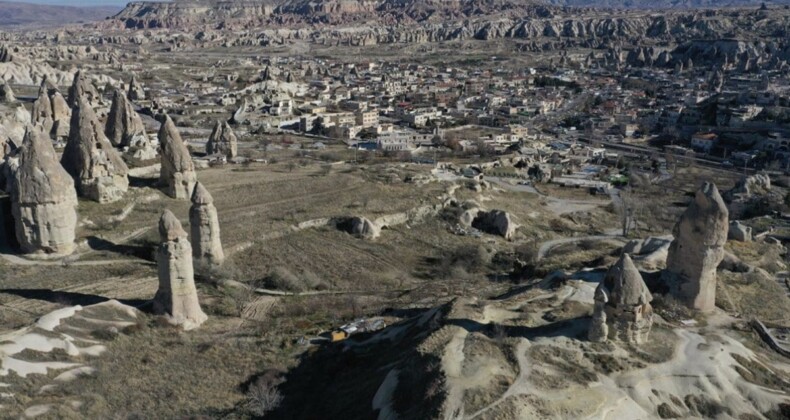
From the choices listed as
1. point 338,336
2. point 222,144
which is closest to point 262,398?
point 338,336

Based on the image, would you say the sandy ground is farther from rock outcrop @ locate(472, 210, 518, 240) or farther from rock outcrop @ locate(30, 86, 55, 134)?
rock outcrop @ locate(30, 86, 55, 134)

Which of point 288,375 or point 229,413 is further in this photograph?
point 288,375

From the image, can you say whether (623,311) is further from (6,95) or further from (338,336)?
(6,95)

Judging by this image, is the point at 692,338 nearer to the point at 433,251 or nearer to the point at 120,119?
the point at 433,251

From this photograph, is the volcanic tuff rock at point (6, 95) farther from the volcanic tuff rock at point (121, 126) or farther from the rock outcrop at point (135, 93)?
the volcanic tuff rock at point (121, 126)

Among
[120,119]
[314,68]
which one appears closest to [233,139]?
[120,119]

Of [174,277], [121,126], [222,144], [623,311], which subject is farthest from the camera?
[222,144]
